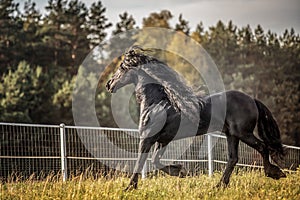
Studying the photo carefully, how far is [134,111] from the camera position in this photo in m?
35.6

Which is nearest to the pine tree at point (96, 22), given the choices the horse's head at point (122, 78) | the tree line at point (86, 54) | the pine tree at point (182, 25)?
the tree line at point (86, 54)

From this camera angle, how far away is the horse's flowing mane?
9312 millimetres

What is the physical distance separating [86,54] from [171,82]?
35.4 metres

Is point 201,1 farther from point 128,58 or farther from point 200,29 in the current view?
point 128,58

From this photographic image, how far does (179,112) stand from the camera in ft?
30.9

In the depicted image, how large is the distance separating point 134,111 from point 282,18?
59.7 feet

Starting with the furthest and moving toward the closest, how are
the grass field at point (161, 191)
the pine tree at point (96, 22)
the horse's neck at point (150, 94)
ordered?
the pine tree at point (96, 22) → the horse's neck at point (150, 94) → the grass field at point (161, 191)

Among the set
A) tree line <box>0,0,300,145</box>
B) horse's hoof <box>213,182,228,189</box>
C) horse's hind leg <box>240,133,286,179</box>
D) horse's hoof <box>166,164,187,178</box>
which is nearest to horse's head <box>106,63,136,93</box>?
horse's hoof <box>166,164,187,178</box>

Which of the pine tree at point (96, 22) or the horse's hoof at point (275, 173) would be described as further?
the pine tree at point (96, 22)

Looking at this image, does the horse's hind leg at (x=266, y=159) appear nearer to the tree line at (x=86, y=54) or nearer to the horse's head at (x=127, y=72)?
the horse's head at (x=127, y=72)

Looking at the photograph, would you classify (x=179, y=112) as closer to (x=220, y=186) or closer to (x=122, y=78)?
(x=122, y=78)

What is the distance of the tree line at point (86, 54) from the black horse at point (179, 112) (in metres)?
21.5

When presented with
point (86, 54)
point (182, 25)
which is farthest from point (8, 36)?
point (182, 25)

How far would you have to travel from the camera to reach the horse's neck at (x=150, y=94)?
9461 millimetres
